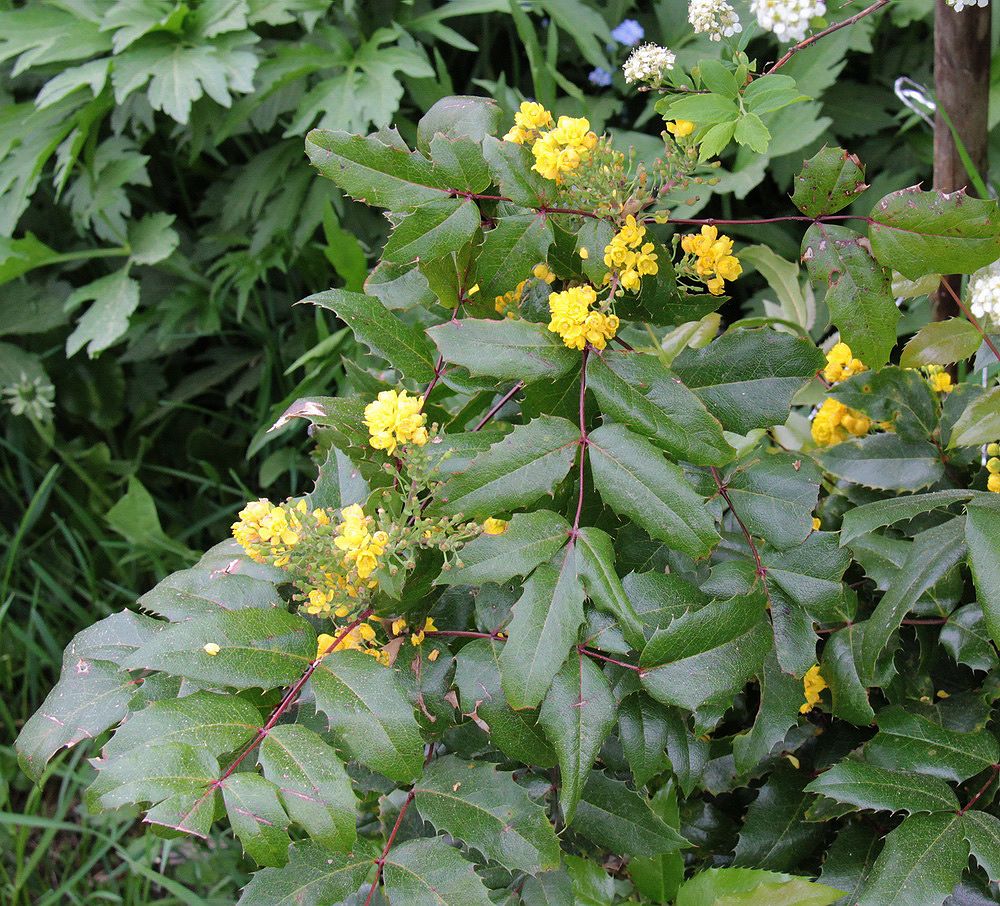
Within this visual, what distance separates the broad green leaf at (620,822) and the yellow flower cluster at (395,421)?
37 centimetres

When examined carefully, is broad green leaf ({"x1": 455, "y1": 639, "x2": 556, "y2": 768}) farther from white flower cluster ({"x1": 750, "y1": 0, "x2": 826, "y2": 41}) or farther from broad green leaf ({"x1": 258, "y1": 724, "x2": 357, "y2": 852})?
white flower cluster ({"x1": 750, "y1": 0, "x2": 826, "y2": 41})

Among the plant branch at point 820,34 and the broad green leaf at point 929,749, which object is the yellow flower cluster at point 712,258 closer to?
the plant branch at point 820,34

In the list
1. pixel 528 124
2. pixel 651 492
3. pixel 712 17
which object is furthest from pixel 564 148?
pixel 651 492

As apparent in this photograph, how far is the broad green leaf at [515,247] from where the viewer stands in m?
0.91

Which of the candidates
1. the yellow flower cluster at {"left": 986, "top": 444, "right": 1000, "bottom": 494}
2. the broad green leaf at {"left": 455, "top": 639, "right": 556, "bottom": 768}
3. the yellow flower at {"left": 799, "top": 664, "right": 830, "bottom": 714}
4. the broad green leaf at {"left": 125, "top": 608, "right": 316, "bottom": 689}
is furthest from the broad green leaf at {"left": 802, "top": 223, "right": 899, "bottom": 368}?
the broad green leaf at {"left": 125, "top": 608, "right": 316, "bottom": 689}

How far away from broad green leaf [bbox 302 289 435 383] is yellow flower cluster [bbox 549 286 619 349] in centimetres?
18

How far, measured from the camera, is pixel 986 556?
0.86 meters

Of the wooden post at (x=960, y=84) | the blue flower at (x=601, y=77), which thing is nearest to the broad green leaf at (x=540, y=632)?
the wooden post at (x=960, y=84)

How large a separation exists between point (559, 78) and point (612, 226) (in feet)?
3.70

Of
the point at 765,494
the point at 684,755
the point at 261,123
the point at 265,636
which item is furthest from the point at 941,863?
the point at 261,123

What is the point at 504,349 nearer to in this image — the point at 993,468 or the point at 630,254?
the point at 630,254

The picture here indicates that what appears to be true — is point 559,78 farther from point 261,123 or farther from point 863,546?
point 863,546

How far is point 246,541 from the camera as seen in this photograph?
0.91 m

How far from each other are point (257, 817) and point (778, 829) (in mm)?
555
